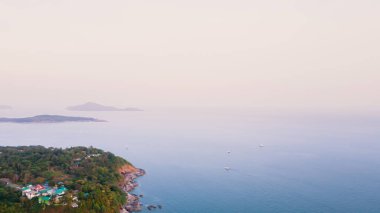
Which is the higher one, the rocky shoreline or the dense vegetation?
the dense vegetation

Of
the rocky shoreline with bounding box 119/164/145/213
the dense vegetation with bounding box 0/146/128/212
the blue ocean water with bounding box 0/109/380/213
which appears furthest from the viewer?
the blue ocean water with bounding box 0/109/380/213

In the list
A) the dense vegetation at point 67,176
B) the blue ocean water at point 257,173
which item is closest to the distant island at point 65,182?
the dense vegetation at point 67,176

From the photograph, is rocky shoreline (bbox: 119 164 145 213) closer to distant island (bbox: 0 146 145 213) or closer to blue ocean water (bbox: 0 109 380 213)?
distant island (bbox: 0 146 145 213)

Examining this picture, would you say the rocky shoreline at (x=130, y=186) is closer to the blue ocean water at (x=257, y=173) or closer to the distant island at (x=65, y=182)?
the distant island at (x=65, y=182)

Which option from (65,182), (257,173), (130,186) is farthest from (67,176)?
(257,173)

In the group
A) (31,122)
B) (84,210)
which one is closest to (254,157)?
(84,210)

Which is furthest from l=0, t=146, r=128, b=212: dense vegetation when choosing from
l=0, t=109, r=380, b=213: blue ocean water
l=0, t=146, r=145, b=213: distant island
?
l=0, t=109, r=380, b=213: blue ocean water
